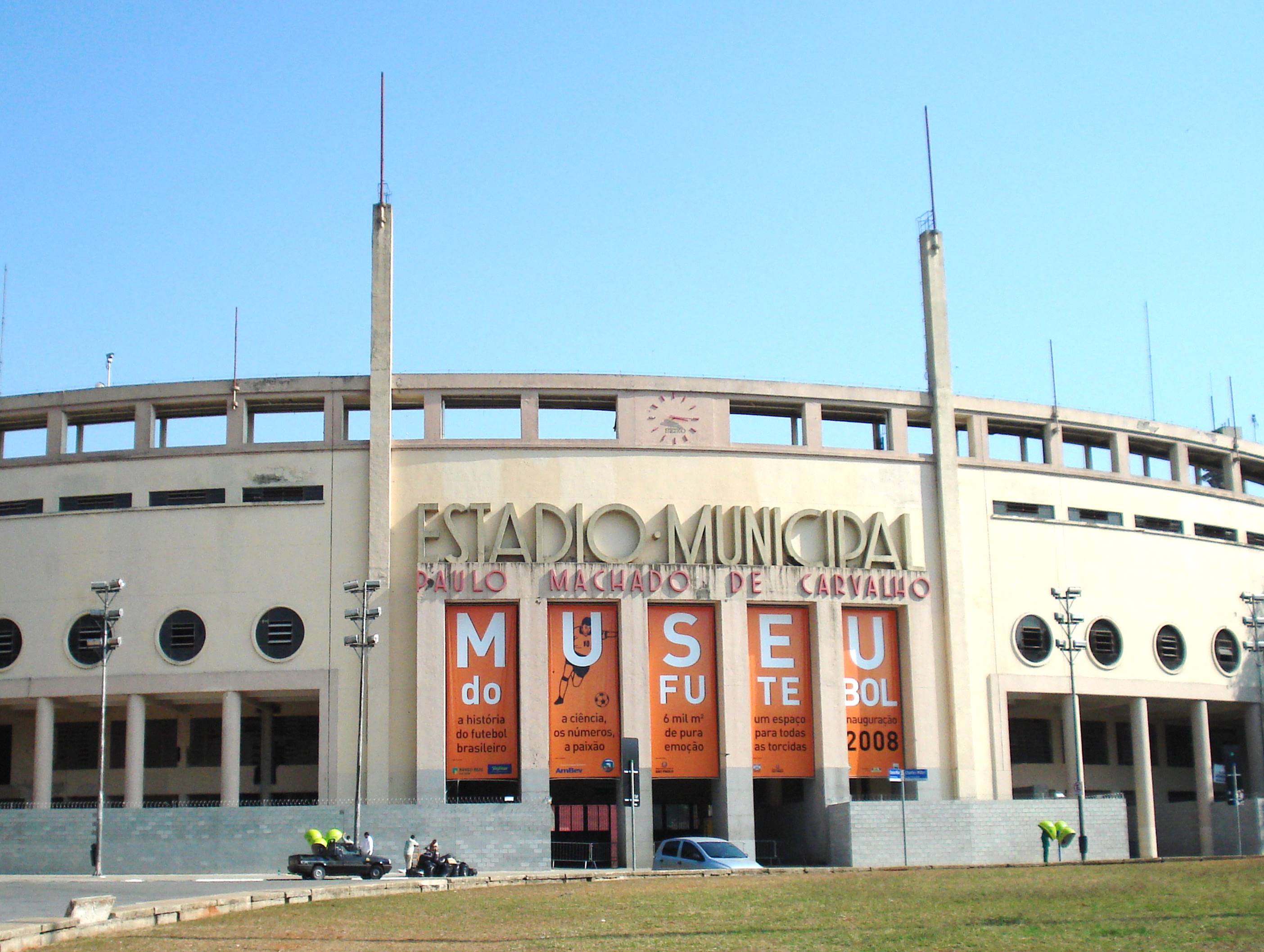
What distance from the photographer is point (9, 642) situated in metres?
54.8

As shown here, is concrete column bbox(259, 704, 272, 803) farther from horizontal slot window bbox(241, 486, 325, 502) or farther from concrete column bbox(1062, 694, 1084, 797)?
concrete column bbox(1062, 694, 1084, 797)

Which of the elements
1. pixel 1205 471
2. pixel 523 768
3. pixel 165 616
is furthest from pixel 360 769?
pixel 1205 471

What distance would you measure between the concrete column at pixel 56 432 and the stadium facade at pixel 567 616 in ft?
0.85

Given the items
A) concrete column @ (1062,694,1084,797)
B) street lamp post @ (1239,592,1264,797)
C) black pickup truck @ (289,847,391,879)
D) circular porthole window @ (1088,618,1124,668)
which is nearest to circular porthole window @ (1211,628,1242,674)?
street lamp post @ (1239,592,1264,797)

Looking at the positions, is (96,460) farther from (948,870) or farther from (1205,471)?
(1205,471)

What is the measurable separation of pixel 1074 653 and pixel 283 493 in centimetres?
3043

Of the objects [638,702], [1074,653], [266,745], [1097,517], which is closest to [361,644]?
[638,702]

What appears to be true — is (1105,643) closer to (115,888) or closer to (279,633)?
(279,633)

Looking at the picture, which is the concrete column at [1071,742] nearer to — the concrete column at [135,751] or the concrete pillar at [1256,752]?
the concrete pillar at [1256,752]

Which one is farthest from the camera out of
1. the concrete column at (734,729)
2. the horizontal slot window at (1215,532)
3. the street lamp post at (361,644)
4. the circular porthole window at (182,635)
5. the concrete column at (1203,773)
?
the horizontal slot window at (1215,532)

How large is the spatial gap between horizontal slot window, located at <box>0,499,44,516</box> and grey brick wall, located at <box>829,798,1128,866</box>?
100ft

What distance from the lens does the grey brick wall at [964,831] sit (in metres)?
50.5

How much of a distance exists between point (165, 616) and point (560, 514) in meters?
14.4

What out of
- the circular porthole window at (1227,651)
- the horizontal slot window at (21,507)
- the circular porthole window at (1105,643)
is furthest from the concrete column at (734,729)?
the horizontal slot window at (21,507)
